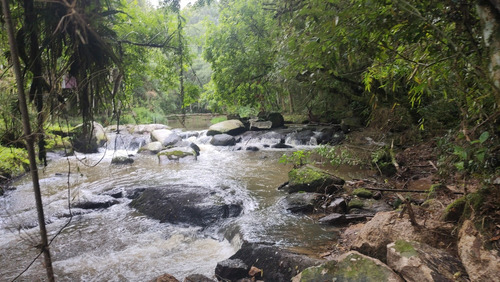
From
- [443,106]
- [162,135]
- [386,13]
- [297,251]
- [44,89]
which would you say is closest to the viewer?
[386,13]

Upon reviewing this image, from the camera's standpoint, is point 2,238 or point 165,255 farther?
point 2,238

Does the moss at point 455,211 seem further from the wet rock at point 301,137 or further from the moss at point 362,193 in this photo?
the wet rock at point 301,137

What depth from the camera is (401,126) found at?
852cm

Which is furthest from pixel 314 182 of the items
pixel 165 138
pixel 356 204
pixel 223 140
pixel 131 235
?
pixel 165 138

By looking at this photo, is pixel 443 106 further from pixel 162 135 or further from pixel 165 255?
pixel 162 135

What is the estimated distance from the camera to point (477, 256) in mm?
2105

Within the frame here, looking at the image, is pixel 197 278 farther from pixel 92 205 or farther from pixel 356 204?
pixel 92 205

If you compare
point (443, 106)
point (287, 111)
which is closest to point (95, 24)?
point (443, 106)

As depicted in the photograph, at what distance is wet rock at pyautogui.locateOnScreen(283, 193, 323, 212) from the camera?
557 cm

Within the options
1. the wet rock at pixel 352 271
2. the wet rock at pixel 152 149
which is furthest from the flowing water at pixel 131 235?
the wet rock at pixel 152 149

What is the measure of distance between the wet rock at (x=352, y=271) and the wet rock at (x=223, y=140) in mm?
11999

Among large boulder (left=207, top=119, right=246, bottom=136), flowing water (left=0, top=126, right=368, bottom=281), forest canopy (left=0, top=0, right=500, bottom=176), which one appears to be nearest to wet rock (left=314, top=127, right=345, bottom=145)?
large boulder (left=207, top=119, right=246, bottom=136)

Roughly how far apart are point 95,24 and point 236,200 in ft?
15.1

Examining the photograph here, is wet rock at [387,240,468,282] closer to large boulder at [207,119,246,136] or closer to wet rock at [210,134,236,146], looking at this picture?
wet rock at [210,134,236,146]
